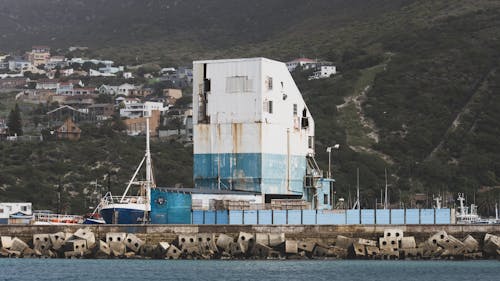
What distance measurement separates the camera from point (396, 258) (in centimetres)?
6319

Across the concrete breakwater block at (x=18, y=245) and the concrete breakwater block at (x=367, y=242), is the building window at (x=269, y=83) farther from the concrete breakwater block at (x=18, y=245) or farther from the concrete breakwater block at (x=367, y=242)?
the concrete breakwater block at (x=18, y=245)

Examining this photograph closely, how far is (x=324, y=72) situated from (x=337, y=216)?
117m

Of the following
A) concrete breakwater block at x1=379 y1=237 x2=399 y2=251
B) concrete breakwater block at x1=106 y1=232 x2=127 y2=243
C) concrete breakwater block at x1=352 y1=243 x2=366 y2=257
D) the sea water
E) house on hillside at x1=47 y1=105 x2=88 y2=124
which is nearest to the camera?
the sea water

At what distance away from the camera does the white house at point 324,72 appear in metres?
180

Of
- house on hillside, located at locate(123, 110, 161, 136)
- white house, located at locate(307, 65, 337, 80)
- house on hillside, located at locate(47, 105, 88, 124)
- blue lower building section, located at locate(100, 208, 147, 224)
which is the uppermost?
white house, located at locate(307, 65, 337, 80)

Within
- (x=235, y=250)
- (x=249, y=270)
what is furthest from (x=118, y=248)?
(x=249, y=270)

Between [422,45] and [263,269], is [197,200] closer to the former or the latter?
[263,269]

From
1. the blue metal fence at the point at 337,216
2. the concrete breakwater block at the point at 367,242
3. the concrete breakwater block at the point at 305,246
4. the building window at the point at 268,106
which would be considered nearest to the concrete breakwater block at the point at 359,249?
the concrete breakwater block at the point at 367,242

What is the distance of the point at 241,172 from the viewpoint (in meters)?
70.8

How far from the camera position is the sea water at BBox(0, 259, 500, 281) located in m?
54.9

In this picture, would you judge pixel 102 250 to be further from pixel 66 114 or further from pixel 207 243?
pixel 66 114

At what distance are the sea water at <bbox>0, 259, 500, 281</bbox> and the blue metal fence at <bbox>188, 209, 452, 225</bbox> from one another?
4302 mm

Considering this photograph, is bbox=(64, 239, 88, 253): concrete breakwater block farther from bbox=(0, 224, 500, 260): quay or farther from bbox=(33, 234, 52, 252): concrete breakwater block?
bbox=(33, 234, 52, 252): concrete breakwater block

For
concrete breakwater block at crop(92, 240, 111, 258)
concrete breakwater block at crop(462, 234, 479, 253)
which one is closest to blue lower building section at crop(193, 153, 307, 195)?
concrete breakwater block at crop(92, 240, 111, 258)
